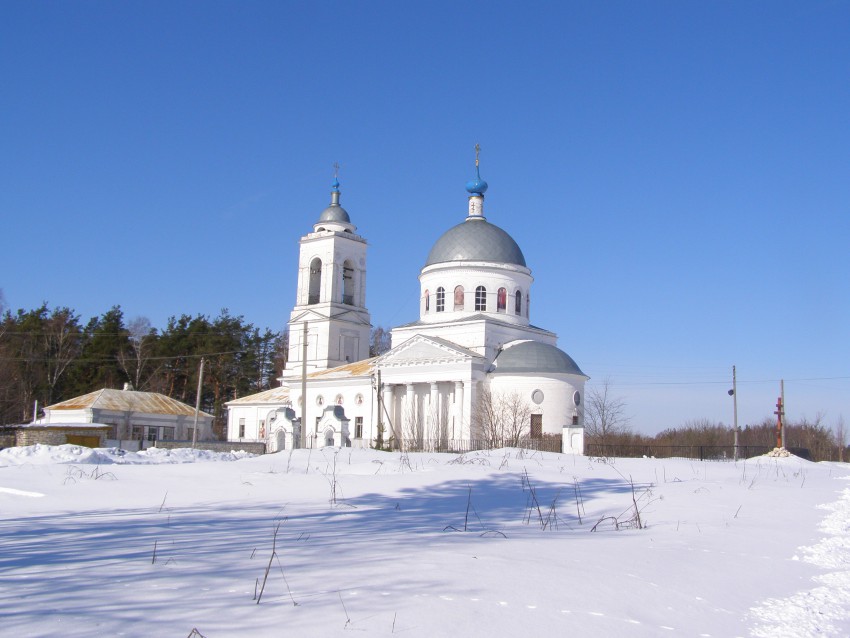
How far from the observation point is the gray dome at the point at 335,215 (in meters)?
50.2

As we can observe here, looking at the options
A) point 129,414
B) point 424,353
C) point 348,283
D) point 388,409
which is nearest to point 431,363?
point 424,353

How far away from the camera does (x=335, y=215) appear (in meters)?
50.2

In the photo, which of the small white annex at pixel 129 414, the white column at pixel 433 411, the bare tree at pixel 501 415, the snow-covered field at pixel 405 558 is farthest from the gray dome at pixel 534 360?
the snow-covered field at pixel 405 558

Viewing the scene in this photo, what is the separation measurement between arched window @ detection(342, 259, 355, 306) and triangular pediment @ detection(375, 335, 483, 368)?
780 cm

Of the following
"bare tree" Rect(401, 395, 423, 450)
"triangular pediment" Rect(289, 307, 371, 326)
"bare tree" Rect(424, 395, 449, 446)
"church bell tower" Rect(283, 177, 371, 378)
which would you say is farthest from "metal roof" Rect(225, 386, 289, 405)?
"bare tree" Rect(424, 395, 449, 446)

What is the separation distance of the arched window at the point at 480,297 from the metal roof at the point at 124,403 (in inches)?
711

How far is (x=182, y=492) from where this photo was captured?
10.8 meters

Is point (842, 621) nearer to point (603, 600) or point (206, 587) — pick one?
point (603, 600)

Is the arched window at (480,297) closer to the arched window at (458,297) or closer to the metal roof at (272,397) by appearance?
the arched window at (458,297)

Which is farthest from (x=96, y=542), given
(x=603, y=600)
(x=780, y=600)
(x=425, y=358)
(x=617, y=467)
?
(x=425, y=358)

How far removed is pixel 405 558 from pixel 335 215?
4532cm

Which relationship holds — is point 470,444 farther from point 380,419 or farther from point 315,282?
point 315,282

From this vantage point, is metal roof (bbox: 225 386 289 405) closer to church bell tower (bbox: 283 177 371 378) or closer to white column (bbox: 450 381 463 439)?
church bell tower (bbox: 283 177 371 378)

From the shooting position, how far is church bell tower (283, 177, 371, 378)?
48.7 meters
